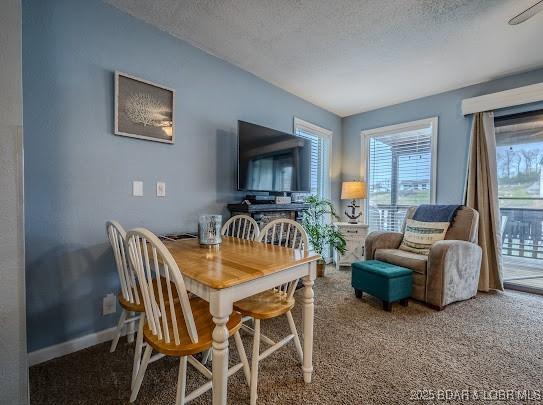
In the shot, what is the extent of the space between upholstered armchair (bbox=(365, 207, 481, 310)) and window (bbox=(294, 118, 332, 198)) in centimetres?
141

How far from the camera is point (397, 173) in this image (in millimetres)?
3797

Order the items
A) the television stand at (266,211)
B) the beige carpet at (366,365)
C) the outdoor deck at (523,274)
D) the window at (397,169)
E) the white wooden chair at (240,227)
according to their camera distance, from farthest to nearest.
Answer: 1. the window at (397,169)
2. the outdoor deck at (523,274)
3. the television stand at (266,211)
4. the white wooden chair at (240,227)
5. the beige carpet at (366,365)

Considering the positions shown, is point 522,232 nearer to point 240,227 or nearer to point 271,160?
point 271,160

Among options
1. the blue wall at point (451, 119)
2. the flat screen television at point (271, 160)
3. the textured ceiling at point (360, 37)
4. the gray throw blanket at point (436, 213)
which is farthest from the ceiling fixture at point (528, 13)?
the flat screen television at point (271, 160)

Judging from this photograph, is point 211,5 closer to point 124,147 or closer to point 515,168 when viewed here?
point 124,147

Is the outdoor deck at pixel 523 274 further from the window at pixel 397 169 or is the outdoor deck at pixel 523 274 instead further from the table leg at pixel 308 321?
the table leg at pixel 308 321

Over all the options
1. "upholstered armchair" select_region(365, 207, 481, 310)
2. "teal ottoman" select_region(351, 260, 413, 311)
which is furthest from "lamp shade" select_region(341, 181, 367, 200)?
"teal ottoman" select_region(351, 260, 413, 311)

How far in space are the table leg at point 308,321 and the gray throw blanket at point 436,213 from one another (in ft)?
7.45

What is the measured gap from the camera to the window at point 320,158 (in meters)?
3.88

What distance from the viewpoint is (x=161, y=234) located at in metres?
2.11

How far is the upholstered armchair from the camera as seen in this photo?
7.65 feet

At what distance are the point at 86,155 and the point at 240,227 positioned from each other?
1333mm

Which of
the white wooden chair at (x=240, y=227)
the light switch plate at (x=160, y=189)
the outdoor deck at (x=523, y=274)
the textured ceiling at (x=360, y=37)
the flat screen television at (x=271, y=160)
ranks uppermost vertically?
the textured ceiling at (x=360, y=37)

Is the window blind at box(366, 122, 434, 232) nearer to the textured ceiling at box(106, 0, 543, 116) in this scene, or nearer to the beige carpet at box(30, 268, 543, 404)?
the textured ceiling at box(106, 0, 543, 116)
